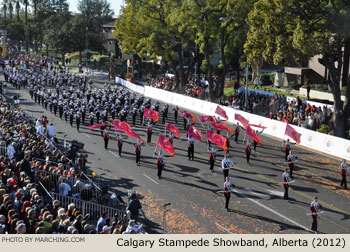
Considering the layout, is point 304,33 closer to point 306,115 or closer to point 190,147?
point 306,115

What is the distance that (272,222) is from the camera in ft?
50.5

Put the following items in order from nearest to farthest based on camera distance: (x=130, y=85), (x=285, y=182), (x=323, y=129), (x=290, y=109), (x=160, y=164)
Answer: (x=285, y=182) < (x=160, y=164) < (x=323, y=129) < (x=290, y=109) < (x=130, y=85)

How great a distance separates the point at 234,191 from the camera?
60.5 feet

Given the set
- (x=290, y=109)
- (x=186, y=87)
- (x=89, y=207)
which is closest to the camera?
(x=89, y=207)

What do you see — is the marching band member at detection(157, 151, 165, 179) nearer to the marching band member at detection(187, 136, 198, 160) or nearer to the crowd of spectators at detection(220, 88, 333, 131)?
the marching band member at detection(187, 136, 198, 160)

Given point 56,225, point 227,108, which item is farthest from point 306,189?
point 227,108

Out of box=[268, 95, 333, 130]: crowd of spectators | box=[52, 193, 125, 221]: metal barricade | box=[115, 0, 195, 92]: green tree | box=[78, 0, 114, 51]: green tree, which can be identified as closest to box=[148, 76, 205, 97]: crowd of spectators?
box=[115, 0, 195, 92]: green tree

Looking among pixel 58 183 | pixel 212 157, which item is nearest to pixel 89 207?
pixel 58 183

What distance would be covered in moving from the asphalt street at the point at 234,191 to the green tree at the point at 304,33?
546cm

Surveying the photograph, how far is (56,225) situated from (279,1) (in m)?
20.4

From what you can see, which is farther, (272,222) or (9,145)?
(9,145)

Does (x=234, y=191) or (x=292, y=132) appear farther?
(x=292, y=132)

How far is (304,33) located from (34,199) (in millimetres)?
18636

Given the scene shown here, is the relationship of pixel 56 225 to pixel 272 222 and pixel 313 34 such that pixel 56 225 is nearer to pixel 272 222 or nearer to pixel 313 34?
pixel 272 222
